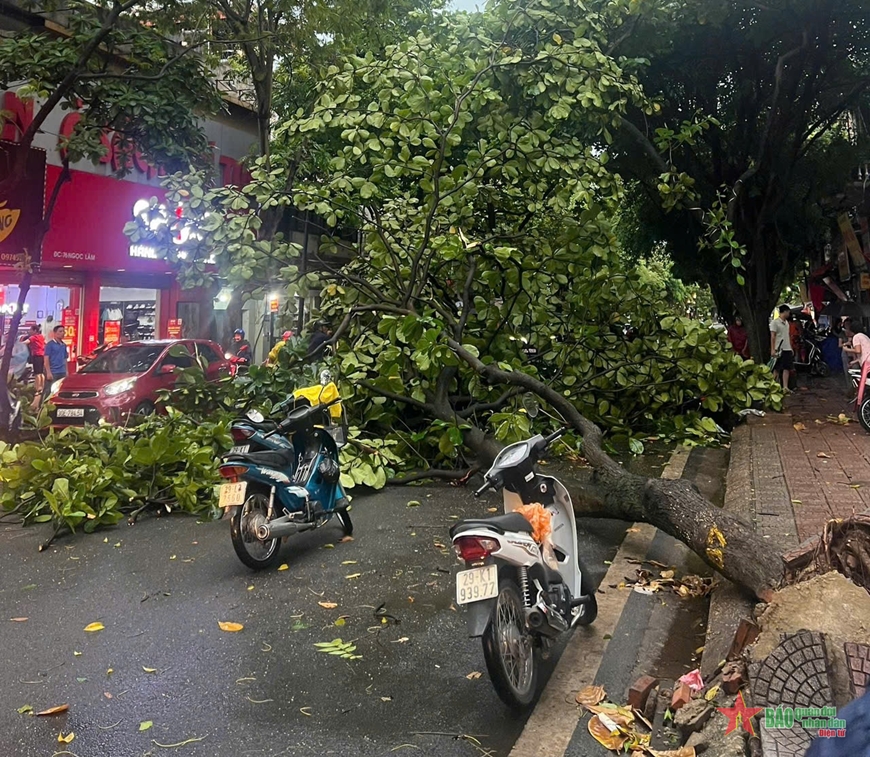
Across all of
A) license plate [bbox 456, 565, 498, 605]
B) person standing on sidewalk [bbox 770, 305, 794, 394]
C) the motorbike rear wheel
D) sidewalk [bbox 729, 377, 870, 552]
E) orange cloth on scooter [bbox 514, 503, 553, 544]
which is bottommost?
the motorbike rear wheel

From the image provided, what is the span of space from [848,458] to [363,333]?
18.4 feet

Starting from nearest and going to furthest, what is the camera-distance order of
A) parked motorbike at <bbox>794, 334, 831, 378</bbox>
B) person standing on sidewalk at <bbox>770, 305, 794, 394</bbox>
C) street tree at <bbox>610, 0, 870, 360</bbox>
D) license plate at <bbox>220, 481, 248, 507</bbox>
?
license plate at <bbox>220, 481, 248, 507</bbox>, street tree at <bbox>610, 0, 870, 360</bbox>, person standing on sidewalk at <bbox>770, 305, 794, 394</bbox>, parked motorbike at <bbox>794, 334, 831, 378</bbox>

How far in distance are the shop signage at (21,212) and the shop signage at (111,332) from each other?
13.8 feet

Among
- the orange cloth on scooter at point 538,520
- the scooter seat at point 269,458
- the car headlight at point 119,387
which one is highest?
the orange cloth on scooter at point 538,520

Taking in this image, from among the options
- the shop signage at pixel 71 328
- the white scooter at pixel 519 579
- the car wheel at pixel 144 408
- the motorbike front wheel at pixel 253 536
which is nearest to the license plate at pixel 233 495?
the motorbike front wheel at pixel 253 536

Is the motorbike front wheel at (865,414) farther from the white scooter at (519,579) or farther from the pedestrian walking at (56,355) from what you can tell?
the pedestrian walking at (56,355)

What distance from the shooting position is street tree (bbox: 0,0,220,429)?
31.1 feet

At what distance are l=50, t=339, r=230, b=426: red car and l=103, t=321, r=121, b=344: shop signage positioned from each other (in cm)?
665

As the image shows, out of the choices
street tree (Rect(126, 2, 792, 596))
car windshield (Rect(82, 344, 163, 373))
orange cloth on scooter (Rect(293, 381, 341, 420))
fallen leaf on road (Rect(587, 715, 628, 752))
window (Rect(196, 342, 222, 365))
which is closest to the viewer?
fallen leaf on road (Rect(587, 715, 628, 752))

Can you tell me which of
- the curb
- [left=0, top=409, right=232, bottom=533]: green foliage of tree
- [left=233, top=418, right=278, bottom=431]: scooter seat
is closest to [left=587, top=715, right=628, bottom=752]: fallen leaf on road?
the curb

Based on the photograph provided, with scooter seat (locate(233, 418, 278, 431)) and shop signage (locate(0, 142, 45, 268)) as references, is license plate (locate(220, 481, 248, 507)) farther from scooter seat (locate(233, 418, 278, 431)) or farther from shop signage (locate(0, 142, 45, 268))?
shop signage (locate(0, 142, 45, 268))

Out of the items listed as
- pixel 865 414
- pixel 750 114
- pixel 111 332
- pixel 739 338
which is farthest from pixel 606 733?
pixel 111 332

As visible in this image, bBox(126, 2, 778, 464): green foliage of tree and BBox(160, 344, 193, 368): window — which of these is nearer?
BBox(126, 2, 778, 464): green foliage of tree

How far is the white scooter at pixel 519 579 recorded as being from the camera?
10.8ft
